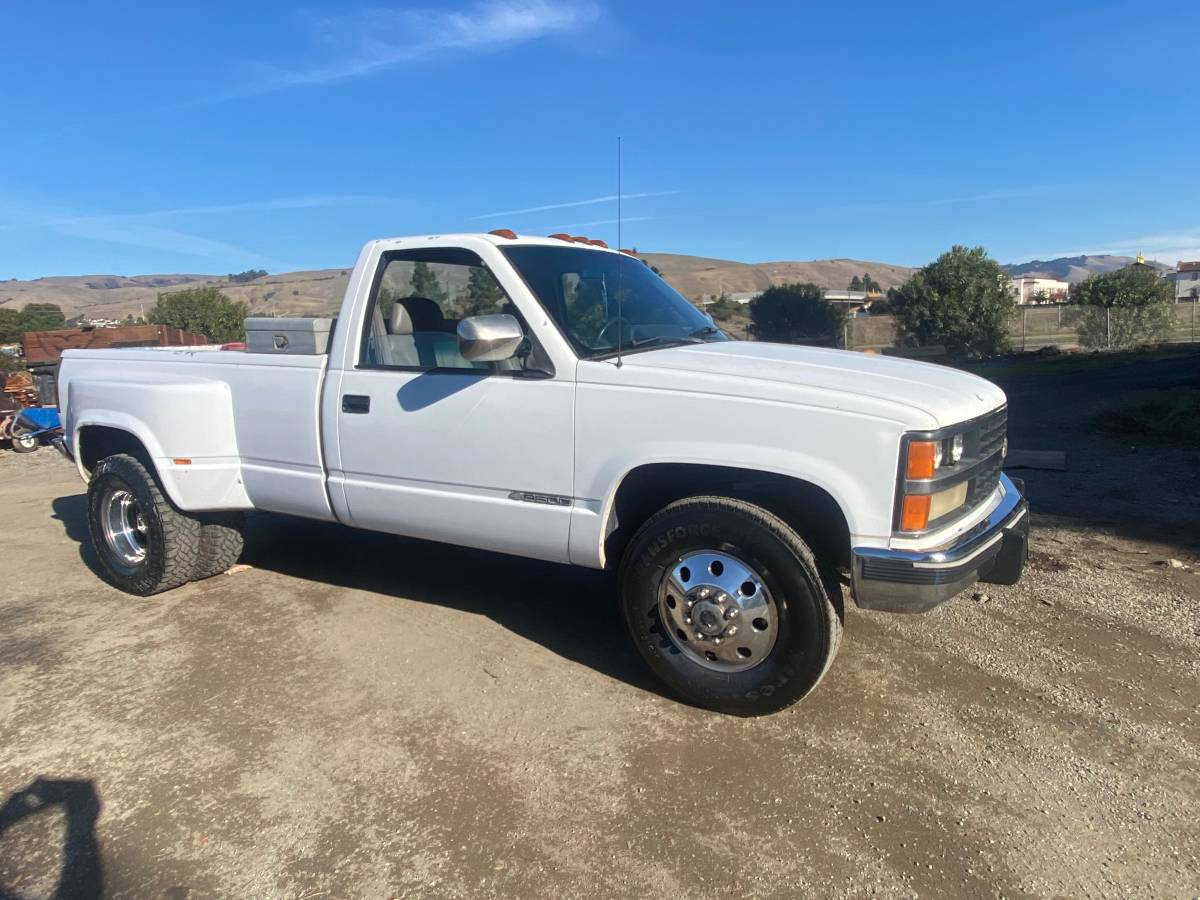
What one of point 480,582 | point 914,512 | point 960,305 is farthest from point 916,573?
point 960,305

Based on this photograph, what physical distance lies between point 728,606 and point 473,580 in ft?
7.61

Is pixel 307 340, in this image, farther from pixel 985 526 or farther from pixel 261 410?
pixel 985 526

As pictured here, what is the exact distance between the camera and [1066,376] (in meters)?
17.8

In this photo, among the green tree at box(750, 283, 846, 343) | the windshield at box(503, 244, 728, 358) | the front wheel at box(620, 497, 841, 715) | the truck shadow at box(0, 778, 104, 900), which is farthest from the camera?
the green tree at box(750, 283, 846, 343)

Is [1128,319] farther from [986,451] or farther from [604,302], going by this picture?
[604,302]

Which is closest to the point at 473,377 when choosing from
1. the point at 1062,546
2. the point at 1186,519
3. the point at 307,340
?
the point at 307,340

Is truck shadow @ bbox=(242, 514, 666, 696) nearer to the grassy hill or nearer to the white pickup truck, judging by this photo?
the white pickup truck

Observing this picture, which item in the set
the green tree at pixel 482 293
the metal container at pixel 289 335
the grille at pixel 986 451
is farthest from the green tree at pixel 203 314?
the grille at pixel 986 451

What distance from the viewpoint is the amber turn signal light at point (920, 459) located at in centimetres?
297

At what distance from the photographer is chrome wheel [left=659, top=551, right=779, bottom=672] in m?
3.31

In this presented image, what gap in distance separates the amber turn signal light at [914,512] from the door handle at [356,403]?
2.57 meters

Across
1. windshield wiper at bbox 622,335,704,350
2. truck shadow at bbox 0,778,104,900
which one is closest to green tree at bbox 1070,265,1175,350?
windshield wiper at bbox 622,335,704,350

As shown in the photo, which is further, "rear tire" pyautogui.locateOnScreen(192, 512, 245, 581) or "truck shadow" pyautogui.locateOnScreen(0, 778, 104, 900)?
"rear tire" pyautogui.locateOnScreen(192, 512, 245, 581)

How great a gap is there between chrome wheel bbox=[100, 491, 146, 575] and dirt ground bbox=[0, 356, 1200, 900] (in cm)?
27
